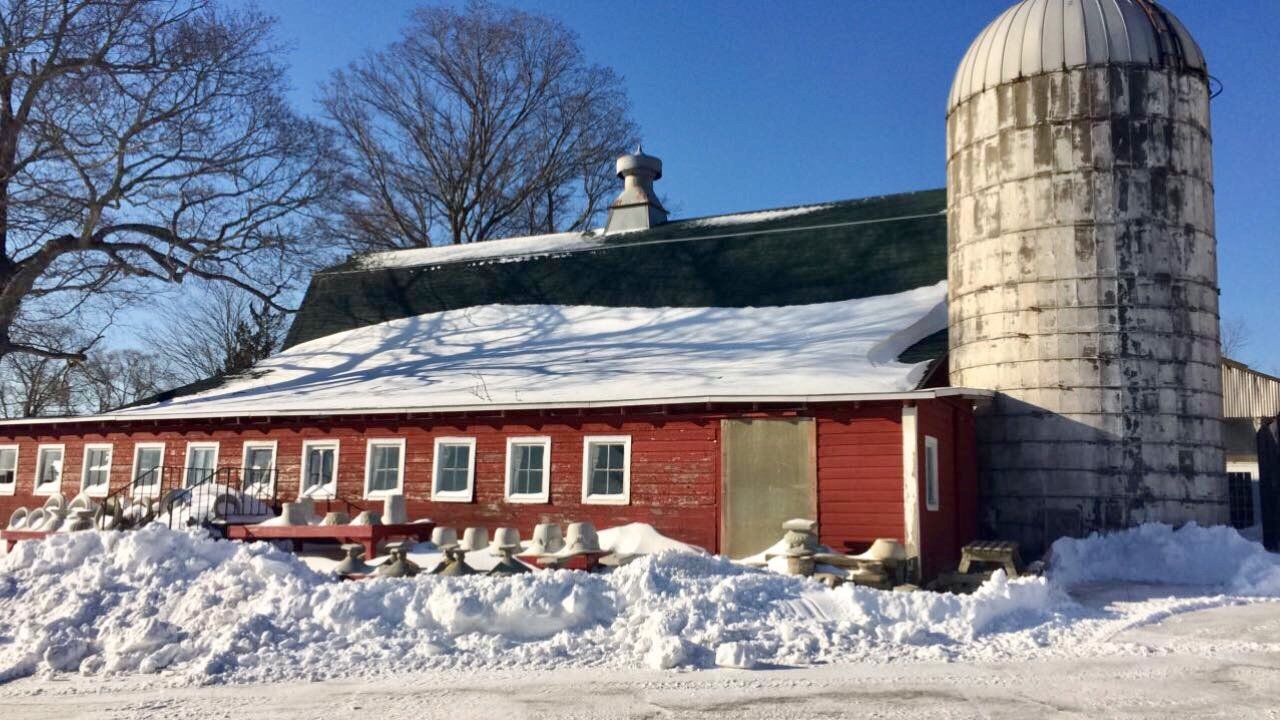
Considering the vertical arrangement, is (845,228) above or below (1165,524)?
above

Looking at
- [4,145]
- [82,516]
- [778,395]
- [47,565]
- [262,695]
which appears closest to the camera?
[262,695]

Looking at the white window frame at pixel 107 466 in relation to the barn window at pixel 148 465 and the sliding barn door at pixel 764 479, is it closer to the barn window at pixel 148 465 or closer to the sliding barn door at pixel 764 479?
the barn window at pixel 148 465

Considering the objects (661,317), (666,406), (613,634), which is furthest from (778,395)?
(661,317)

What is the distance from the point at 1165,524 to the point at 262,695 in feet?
41.9

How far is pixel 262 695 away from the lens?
8.02m

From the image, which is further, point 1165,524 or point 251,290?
point 251,290

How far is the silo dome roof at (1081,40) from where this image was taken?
53.6 feet

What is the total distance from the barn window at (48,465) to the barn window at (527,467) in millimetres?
9920

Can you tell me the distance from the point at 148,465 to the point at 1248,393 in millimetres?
21885

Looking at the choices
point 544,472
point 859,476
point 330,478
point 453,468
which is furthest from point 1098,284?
point 330,478

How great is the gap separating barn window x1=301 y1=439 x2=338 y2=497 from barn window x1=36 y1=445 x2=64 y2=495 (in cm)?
599

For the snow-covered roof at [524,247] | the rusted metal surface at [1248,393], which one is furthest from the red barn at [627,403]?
the rusted metal surface at [1248,393]

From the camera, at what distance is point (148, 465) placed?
19719mm

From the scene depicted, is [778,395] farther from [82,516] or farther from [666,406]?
[82,516]
